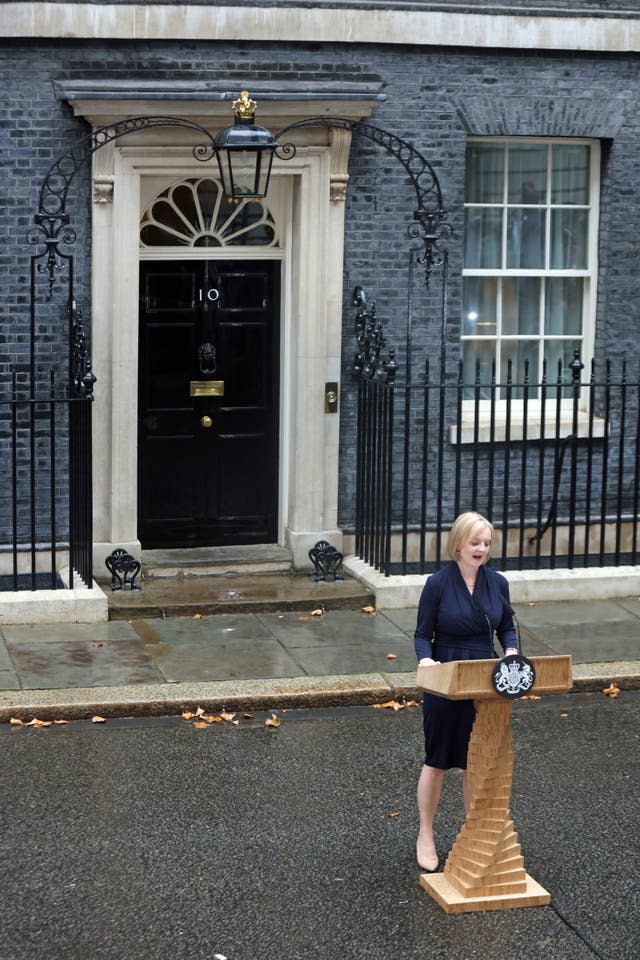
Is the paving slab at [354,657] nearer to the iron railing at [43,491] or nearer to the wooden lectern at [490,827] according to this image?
the iron railing at [43,491]

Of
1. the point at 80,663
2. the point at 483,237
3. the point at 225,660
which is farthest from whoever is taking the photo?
the point at 483,237

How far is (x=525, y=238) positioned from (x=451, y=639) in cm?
628

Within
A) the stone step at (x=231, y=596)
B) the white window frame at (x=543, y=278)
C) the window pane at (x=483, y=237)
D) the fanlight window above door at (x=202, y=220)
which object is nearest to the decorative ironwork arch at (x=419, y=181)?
the window pane at (x=483, y=237)

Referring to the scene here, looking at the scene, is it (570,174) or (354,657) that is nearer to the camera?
(354,657)

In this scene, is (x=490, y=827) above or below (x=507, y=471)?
below

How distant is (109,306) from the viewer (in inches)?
420

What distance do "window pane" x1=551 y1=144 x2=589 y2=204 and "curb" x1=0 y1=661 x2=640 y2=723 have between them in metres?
4.45

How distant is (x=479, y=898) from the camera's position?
→ 582 centimetres

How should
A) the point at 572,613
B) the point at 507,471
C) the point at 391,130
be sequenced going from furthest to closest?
the point at 391,130 → the point at 507,471 → the point at 572,613

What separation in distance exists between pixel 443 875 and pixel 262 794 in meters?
1.33

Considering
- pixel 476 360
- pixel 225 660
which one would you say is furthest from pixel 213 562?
pixel 476 360

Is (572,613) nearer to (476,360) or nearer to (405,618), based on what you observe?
(405,618)

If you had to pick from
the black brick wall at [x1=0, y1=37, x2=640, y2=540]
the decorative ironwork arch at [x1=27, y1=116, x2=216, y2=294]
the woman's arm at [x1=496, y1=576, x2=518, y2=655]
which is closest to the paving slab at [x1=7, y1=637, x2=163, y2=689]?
the black brick wall at [x1=0, y1=37, x2=640, y2=540]

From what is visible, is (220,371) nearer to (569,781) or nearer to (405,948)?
(569,781)
